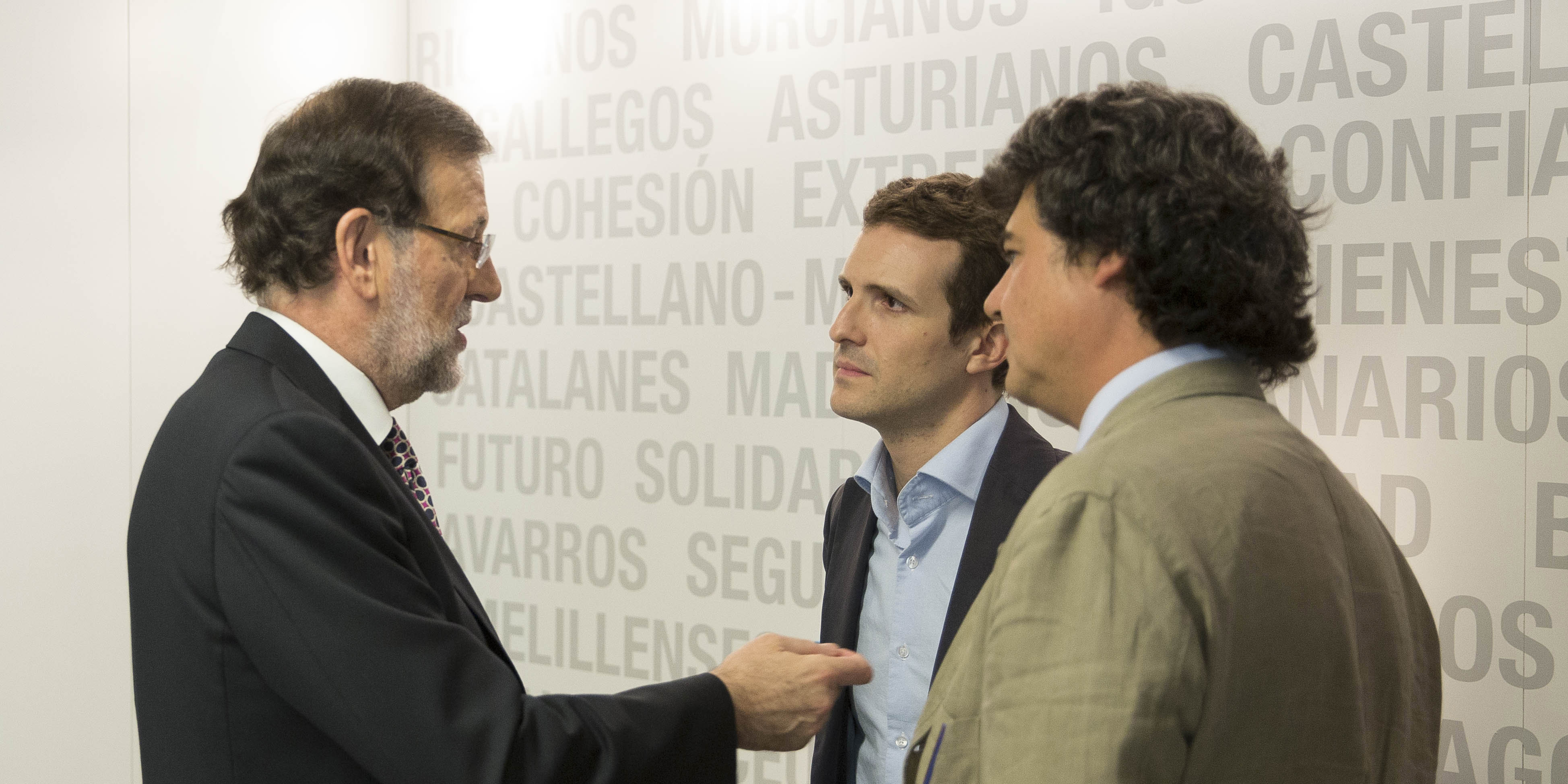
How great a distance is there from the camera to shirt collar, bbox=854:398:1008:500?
189cm

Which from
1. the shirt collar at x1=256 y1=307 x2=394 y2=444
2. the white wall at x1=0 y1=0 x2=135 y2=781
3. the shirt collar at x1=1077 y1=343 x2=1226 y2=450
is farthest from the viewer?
the white wall at x1=0 y1=0 x2=135 y2=781

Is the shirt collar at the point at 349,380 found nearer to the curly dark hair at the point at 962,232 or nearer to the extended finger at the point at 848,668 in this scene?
the extended finger at the point at 848,668

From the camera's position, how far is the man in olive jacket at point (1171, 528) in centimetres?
93

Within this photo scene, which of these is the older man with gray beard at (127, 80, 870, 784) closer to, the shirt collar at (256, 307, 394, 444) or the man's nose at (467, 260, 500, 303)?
the shirt collar at (256, 307, 394, 444)

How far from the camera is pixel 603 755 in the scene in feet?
4.70

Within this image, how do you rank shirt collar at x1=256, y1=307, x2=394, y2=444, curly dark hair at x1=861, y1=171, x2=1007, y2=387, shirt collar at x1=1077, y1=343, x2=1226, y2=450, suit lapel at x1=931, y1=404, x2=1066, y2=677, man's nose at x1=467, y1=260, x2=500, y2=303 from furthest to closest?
curly dark hair at x1=861, y1=171, x2=1007, y2=387, man's nose at x1=467, y1=260, x2=500, y2=303, suit lapel at x1=931, y1=404, x2=1066, y2=677, shirt collar at x1=256, y1=307, x2=394, y2=444, shirt collar at x1=1077, y1=343, x2=1226, y2=450

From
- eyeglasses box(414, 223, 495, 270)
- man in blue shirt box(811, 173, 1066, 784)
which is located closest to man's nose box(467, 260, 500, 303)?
eyeglasses box(414, 223, 495, 270)

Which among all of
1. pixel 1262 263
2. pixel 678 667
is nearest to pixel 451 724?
pixel 1262 263

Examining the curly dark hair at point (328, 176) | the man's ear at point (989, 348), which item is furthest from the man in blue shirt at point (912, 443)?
the curly dark hair at point (328, 176)

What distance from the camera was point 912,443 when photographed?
2.01 metres

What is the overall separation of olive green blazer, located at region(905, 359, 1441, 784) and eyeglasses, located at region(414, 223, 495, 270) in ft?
3.46

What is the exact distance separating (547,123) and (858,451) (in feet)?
5.32

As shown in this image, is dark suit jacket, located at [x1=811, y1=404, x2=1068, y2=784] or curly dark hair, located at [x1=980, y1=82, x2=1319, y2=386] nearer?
curly dark hair, located at [x1=980, y1=82, x2=1319, y2=386]

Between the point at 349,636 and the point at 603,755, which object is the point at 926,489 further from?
the point at 349,636
